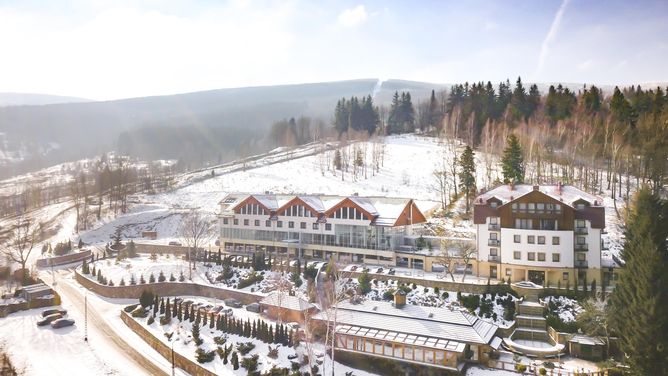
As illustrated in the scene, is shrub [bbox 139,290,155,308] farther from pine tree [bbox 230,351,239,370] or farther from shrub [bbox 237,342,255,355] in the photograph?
pine tree [bbox 230,351,239,370]

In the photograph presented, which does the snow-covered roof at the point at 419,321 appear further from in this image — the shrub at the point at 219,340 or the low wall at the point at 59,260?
A: the low wall at the point at 59,260

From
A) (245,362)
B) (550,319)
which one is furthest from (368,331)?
(550,319)

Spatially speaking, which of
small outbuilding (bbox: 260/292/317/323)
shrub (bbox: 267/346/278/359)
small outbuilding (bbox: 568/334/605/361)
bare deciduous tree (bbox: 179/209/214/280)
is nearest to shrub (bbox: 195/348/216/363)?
shrub (bbox: 267/346/278/359)

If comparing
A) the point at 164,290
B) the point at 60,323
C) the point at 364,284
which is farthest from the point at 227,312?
the point at 60,323

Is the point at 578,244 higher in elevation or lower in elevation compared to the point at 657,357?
higher

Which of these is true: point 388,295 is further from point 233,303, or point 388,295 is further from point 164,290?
point 164,290

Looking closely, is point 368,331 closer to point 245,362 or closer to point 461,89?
point 245,362
